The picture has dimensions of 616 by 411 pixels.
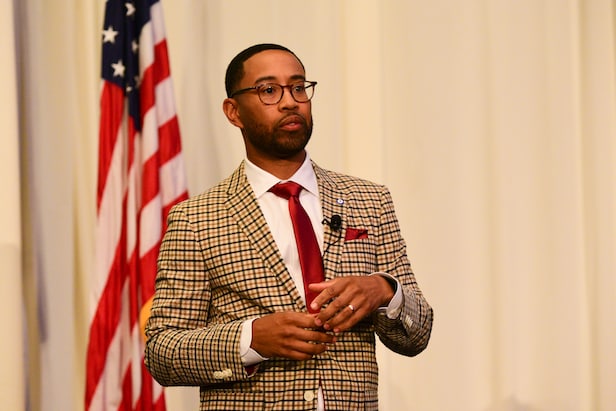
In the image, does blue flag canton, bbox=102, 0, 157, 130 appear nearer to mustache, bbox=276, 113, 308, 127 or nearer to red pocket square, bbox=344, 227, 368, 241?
mustache, bbox=276, 113, 308, 127

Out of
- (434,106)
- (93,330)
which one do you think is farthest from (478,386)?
(93,330)

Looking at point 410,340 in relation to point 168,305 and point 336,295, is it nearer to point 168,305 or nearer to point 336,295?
point 336,295

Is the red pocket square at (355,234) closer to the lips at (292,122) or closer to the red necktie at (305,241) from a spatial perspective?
the red necktie at (305,241)

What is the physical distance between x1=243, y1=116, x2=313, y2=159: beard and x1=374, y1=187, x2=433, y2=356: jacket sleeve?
263mm

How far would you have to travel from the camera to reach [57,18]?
153 inches

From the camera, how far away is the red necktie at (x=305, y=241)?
203 centimetres

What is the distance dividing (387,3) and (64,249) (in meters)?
1.84

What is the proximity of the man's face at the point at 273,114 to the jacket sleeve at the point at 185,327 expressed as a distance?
0.25 m

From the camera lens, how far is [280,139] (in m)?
2.16

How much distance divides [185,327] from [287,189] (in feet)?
1.36

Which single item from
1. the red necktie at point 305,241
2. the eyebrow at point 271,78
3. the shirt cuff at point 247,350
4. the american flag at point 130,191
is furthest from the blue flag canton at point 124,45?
the shirt cuff at point 247,350

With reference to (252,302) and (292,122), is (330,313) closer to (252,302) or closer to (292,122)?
(252,302)

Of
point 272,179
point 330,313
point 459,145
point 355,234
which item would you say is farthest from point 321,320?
point 459,145

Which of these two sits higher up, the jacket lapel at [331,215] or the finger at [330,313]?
the jacket lapel at [331,215]
